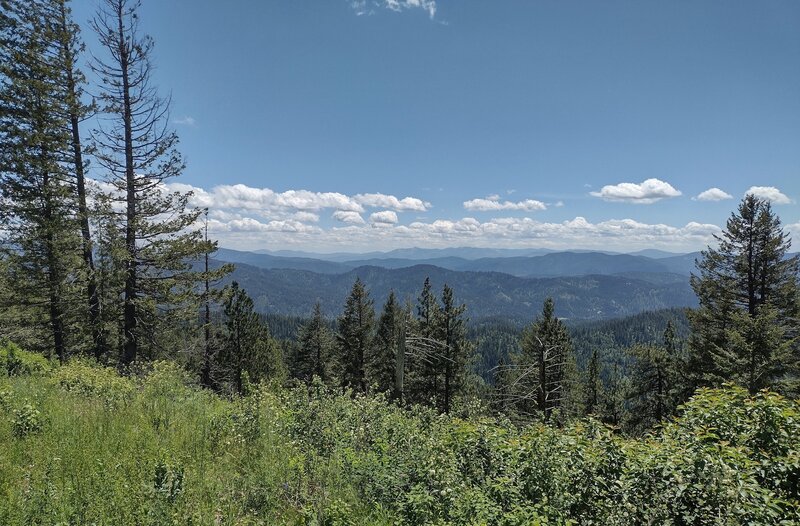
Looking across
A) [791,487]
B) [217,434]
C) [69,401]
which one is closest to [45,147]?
[69,401]

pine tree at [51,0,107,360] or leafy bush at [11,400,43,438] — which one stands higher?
pine tree at [51,0,107,360]

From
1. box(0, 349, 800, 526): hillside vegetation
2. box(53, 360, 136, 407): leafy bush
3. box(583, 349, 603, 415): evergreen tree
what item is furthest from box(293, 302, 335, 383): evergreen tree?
box(0, 349, 800, 526): hillside vegetation

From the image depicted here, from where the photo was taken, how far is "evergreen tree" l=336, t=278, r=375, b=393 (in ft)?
113

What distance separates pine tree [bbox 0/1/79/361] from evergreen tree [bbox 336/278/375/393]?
20926mm

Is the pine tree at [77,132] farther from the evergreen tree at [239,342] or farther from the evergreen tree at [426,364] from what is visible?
the evergreen tree at [426,364]

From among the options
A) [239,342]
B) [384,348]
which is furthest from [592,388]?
[239,342]

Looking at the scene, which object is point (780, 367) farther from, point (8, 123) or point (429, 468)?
point (8, 123)

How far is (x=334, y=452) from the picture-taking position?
18.6ft

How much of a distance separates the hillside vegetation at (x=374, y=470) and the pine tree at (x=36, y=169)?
35.3 ft

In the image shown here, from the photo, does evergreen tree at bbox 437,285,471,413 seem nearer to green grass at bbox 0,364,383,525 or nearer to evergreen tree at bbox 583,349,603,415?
evergreen tree at bbox 583,349,603,415

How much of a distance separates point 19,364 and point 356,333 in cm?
2565

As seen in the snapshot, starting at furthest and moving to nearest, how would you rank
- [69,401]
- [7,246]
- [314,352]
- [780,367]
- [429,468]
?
[314,352] < [780,367] < [7,246] < [69,401] < [429,468]

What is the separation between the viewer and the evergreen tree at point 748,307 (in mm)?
16406

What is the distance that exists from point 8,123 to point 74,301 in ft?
22.9
